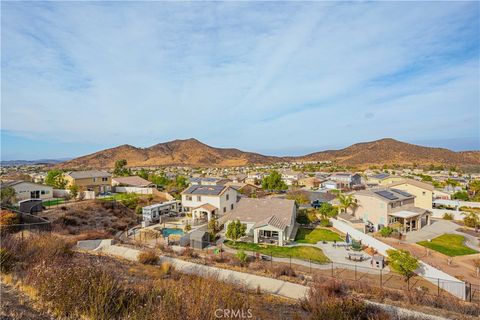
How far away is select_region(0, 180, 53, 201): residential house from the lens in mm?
36906

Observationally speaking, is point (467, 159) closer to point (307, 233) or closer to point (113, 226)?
point (307, 233)

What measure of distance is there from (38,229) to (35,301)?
18.8 meters

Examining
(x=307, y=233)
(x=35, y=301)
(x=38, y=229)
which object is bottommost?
(x=307, y=233)

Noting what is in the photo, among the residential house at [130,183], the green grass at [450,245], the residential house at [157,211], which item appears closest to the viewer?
the green grass at [450,245]

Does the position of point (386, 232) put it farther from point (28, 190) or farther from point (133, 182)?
point (28, 190)

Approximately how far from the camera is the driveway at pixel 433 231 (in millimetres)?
26078

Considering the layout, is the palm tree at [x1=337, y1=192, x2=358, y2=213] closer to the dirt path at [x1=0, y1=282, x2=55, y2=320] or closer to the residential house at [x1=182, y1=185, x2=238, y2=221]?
the residential house at [x1=182, y1=185, x2=238, y2=221]

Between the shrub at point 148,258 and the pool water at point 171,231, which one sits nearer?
the shrub at point 148,258

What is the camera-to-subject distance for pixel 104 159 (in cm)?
15675

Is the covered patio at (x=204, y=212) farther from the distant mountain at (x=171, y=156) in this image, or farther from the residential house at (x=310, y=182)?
the distant mountain at (x=171, y=156)

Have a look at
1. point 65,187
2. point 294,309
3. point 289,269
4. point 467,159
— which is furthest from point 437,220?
point 467,159

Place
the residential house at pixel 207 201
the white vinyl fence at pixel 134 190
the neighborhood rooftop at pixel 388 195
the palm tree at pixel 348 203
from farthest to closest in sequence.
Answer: the white vinyl fence at pixel 134 190
the residential house at pixel 207 201
the palm tree at pixel 348 203
the neighborhood rooftop at pixel 388 195

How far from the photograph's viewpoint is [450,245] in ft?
78.0

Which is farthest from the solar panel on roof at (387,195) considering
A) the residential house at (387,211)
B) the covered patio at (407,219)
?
the covered patio at (407,219)
